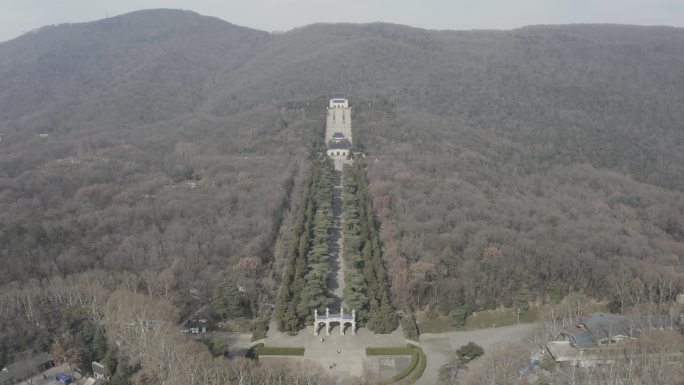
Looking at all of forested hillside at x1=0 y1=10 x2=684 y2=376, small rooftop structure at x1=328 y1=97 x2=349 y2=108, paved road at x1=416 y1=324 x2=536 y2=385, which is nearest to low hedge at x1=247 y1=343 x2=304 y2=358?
forested hillside at x1=0 y1=10 x2=684 y2=376

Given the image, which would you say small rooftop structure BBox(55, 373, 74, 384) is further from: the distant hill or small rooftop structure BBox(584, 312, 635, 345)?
small rooftop structure BBox(584, 312, 635, 345)

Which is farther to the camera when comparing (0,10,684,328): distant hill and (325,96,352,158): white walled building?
(325,96,352,158): white walled building

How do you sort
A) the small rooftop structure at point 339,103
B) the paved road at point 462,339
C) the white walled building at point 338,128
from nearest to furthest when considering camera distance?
the paved road at point 462,339
the white walled building at point 338,128
the small rooftop structure at point 339,103

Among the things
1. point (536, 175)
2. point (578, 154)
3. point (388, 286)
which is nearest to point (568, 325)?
point (388, 286)

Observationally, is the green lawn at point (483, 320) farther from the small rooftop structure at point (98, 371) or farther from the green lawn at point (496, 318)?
the small rooftop structure at point (98, 371)

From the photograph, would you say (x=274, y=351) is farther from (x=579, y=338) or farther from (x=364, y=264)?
(x=579, y=338)

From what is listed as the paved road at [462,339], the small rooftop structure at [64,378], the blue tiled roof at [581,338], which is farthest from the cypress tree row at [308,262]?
the blue tiled roof at [581,338]
